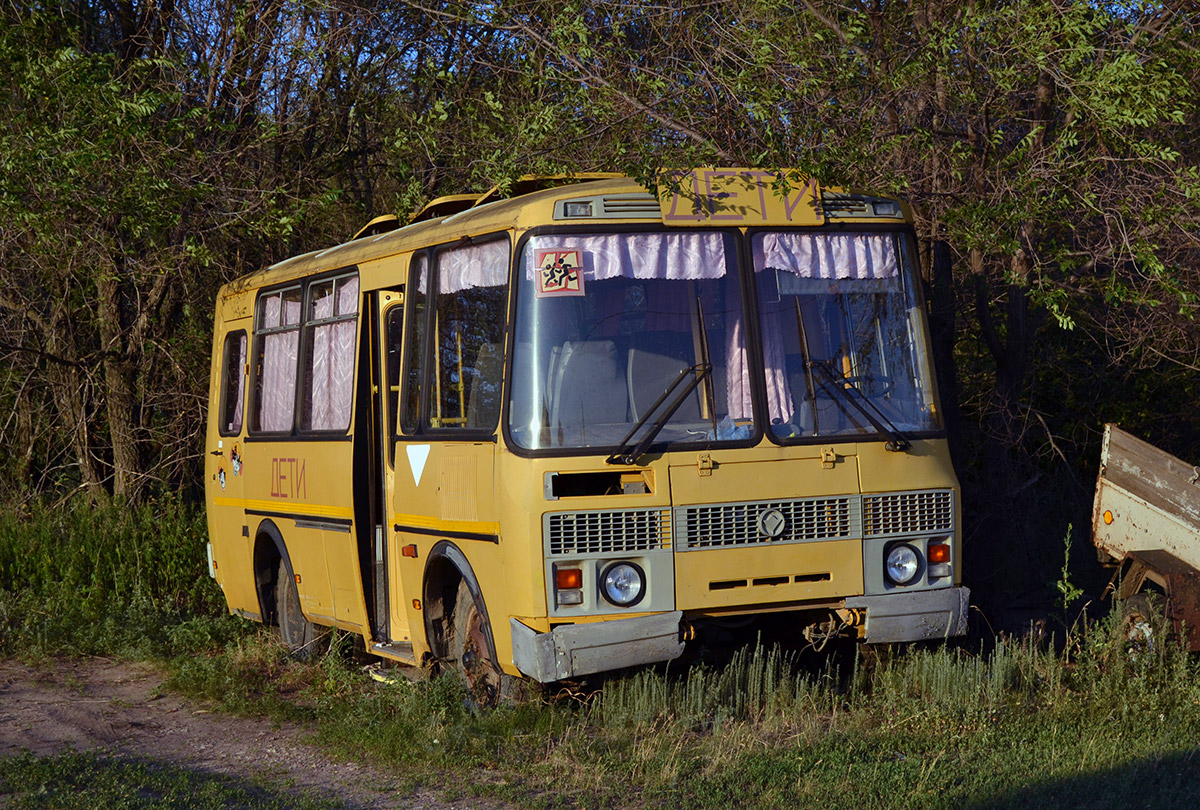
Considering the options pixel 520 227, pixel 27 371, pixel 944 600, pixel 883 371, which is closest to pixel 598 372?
pixel 520 227

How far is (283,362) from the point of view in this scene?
34.2 feet

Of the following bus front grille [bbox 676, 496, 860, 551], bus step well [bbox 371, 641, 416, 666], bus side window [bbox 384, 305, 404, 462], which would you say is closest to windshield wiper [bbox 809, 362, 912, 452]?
bus front grille [bbox 676, 496, 860, 551]

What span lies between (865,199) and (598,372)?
1.88m

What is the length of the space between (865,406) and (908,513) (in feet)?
1.97

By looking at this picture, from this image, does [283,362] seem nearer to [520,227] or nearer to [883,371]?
[520,227]

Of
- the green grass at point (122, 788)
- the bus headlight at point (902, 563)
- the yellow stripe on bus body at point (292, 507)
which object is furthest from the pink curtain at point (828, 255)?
the green grass at point (122, 788)

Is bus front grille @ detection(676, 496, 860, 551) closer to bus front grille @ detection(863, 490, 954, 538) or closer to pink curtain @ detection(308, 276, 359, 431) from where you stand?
bus front grille @ detection(863, 490, 954, 538)

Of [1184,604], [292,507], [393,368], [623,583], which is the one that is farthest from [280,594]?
[1184,604]

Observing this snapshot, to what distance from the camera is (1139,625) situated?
8078mm

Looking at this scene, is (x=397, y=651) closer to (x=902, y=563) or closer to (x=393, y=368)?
(x=393, y=368)

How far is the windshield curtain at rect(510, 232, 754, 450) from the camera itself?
695 cm

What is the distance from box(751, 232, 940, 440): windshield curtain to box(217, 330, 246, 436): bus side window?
5.48 m

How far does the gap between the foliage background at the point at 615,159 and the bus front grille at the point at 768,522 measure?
2309 millimetres

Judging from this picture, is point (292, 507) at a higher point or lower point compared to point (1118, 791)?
higher
